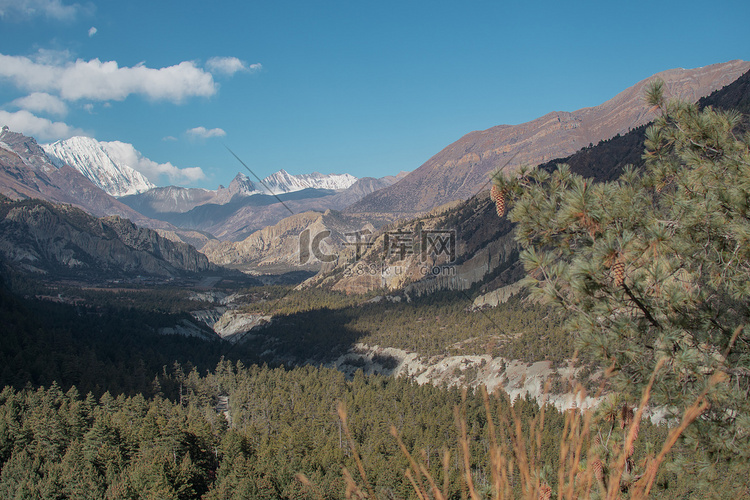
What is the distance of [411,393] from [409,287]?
291ft

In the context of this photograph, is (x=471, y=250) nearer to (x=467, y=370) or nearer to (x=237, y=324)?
(x=237, y=324)

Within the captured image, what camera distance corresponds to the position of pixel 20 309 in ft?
271

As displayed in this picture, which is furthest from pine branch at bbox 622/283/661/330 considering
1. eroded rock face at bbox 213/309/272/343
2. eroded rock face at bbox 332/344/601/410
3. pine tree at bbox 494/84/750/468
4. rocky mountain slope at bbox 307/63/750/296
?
eroded rock face at bbox 213/309/272/343

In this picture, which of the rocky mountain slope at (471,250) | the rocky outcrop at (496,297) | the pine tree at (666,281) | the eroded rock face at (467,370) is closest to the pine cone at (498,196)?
the pine tree at (666,281)

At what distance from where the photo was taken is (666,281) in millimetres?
6297

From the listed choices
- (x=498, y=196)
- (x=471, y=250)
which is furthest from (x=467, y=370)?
(x=471, y=250)

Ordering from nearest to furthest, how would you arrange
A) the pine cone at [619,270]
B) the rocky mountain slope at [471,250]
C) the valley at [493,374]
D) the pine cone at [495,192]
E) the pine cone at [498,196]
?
1. the pine cone at [619,270]
2. the valley at [493,374]
3. the pine cone at [498,196]
4. the pine cone at [495,192]
5. the rocky mountain slope at [471,250]

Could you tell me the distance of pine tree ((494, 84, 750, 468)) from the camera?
5.88 meters

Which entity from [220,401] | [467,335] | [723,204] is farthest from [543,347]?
[723,204]

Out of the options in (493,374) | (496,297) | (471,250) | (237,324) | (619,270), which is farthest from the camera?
(471,250)

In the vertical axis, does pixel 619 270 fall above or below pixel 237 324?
above

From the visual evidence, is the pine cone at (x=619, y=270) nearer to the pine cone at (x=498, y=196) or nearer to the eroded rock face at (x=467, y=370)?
the pine cone at (x=498, y=196)

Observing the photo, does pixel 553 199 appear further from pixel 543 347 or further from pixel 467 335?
pixel 467 335

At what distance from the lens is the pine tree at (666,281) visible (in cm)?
588
